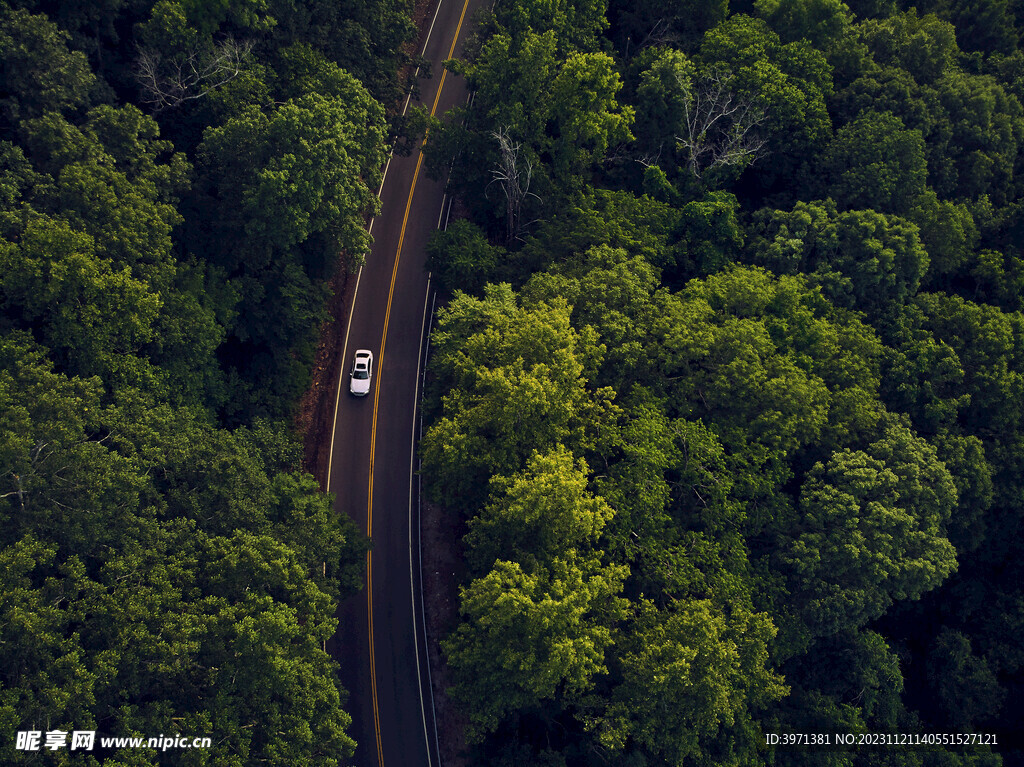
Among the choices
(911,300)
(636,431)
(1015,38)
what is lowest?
(636,431)

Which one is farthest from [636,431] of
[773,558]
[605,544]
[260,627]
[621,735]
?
[260,627]

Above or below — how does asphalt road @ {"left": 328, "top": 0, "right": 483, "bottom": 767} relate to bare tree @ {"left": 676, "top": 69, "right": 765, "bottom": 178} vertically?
below

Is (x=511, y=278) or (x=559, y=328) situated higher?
(x=511, y=278)

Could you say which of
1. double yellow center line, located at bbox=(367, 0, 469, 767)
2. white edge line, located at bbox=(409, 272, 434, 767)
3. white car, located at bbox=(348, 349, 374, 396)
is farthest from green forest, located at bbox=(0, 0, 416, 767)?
white car, located at bbox=(348, 349, 374, 396)

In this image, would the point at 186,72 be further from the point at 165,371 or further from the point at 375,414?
the point at 375,414

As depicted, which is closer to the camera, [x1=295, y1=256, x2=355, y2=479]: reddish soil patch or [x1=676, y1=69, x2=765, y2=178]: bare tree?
[x1=676, y1=69, x2=765, y2=178]: bare tree

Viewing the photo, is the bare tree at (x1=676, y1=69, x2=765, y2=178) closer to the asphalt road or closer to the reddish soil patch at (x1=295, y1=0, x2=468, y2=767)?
the asphalt road

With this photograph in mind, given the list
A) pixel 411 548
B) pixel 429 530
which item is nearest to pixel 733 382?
pixel 429 530

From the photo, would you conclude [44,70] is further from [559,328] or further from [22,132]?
[559,328]
